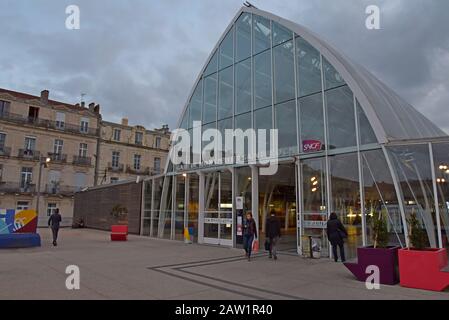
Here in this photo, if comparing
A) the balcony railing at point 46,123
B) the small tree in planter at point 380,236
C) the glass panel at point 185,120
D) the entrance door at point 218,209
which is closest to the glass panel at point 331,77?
the small tree in planter at point 380,236

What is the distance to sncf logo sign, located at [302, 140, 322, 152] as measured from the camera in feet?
41.1

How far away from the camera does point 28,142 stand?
39344mm

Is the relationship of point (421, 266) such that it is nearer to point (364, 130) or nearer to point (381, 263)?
A: point (381, 263)

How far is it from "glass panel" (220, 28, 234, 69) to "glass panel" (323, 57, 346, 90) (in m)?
6.02

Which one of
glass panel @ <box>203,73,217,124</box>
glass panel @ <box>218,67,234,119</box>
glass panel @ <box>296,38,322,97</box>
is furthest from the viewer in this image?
glass panel @ <box>203,73,217,124</box>

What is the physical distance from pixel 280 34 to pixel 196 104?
21.3 feet

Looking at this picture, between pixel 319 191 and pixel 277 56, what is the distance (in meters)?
6.53

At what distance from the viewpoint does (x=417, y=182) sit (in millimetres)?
10367

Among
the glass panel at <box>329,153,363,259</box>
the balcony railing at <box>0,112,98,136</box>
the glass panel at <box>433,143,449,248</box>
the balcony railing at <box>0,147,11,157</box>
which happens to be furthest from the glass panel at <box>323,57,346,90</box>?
the balcony railing at <box>0,112,98,136</box>

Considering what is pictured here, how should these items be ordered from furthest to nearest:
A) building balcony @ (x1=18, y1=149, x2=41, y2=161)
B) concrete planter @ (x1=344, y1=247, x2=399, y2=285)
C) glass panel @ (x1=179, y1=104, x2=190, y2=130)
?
building balcony @ (x1=18, y1=149, x2=41, y2=161), glass panel @ (x1=179, y1=104, x2=190, y2=130), concrete planter @ (x1=344, y1=247, x2=399, y2=285)

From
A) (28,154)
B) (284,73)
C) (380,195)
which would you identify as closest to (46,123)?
(28,154)

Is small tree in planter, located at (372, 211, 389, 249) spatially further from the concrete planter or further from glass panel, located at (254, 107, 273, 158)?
glass panel, located at (254, 107, 273, 158)
